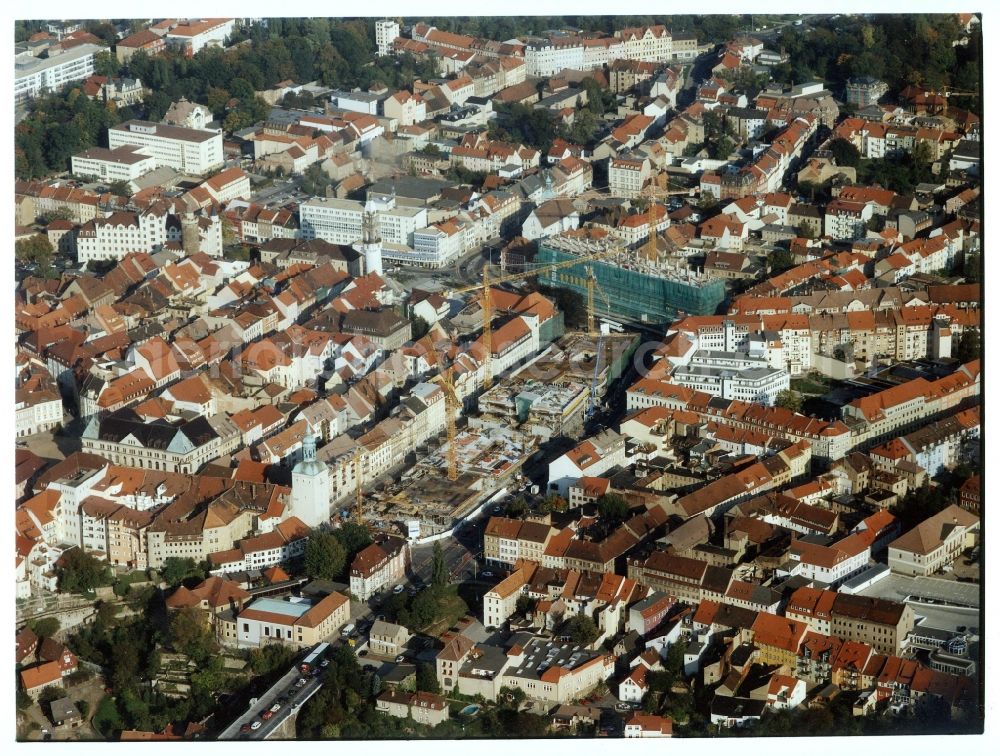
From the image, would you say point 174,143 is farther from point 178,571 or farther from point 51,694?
point 51,694

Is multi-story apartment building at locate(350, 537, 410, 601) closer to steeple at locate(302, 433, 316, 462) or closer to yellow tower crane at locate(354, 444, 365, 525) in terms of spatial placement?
yellow tower crane at locate(354, 444, 365, 525)

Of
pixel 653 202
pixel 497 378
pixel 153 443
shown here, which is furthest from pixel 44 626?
pixel 653 202

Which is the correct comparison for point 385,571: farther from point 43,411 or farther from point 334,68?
point 334,68

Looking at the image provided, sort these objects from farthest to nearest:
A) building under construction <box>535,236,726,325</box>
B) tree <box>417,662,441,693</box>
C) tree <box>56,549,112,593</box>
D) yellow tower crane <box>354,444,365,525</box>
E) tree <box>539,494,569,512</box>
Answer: building under construction <box>535,236,726,325</box>, yellow tower crane <box>354,444,365,525</box>, tree <box>539,494,569,512</box>, tree <box>56,549,112,593</box>, tree <box>417,662,441,693</box>

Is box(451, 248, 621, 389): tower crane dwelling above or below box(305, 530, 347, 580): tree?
above

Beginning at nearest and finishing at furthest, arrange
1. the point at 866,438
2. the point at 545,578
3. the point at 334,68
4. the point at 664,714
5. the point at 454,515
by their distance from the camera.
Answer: the point at 664,714 < the point at 545,578 < the point at 454,515 < the point at 866,438 < the point at 334,68

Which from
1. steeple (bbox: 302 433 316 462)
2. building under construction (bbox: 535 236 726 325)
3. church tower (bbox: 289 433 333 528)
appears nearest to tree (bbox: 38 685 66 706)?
church tower (bbox: 289 433 333 528)

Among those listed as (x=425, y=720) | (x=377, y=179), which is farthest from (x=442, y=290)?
(x=425, y=720)
